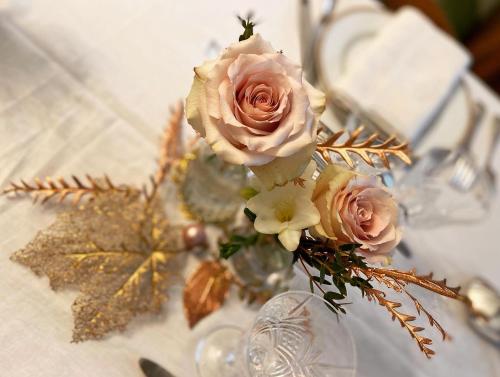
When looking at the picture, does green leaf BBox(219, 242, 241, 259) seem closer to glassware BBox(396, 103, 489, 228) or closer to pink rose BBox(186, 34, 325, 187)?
pink rose BBox(186, 34, 325, 187)

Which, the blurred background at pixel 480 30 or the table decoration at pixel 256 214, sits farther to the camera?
the blurred background at pixel 480 30

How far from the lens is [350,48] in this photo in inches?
35.6

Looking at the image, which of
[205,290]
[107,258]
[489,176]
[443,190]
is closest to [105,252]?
[107,258]

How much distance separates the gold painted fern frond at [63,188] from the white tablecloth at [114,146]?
0.02 meters

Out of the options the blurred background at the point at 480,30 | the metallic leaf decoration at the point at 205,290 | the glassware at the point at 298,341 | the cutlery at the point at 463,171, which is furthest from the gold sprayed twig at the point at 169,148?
the blurred background at the point at 480,30

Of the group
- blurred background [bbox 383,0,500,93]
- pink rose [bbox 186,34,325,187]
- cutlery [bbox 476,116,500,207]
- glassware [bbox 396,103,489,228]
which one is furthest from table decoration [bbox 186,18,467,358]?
blurred background [bbox 383,0,500,93]

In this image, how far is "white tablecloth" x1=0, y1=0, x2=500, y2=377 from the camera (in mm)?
568

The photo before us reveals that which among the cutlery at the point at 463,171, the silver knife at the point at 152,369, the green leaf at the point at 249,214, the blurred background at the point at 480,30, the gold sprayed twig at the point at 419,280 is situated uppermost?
the green leaf at the point at 249,214

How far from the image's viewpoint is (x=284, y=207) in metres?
0.44

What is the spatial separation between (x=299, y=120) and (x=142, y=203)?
0.36 meters

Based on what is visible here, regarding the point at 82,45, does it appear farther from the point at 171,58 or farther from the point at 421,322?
the point at 421,322

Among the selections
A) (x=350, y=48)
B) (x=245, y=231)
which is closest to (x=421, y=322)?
(x=245, y=231)

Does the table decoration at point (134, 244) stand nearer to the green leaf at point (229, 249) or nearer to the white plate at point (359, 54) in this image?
the green leaf at point (229, 249)

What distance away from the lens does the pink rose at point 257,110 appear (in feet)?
1.26
